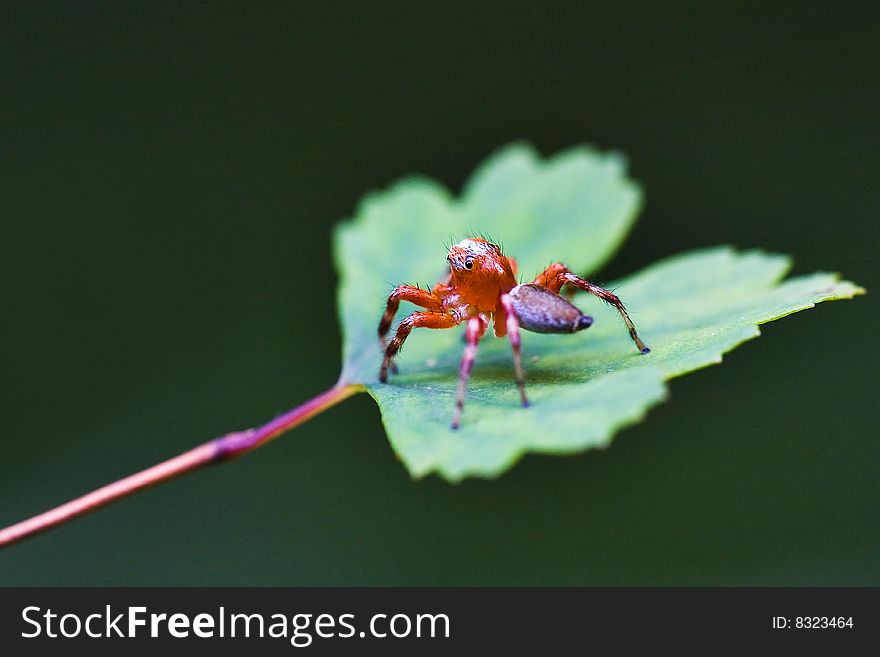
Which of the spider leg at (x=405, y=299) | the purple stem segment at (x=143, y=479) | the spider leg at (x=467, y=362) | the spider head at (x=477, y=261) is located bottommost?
→ the purple stem segment at (x=143, y=479)

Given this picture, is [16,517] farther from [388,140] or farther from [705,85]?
[705,85]

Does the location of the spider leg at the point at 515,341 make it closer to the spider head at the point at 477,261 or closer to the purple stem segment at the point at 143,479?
the spider head at the point at 477,261

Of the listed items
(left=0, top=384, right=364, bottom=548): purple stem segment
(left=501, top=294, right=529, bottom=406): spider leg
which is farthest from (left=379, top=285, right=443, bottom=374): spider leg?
(left=0, top=384, right=364, bottom=548): purple stem segment

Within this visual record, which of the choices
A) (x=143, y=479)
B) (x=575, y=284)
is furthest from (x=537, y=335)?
(x=143, y=479)

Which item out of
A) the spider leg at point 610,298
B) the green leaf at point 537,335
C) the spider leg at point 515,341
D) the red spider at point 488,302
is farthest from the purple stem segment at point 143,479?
the spider leg at point 610,298

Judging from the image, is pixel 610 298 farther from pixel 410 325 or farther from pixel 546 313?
pixel 410 325
